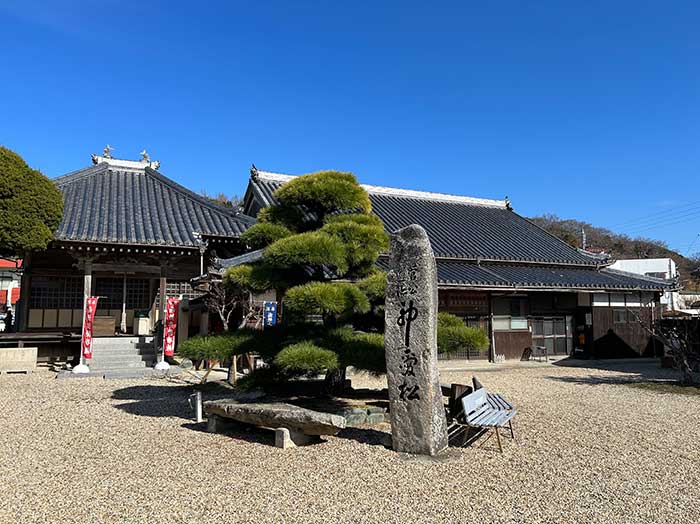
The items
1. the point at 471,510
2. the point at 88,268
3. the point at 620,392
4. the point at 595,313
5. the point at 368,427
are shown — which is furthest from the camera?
the point at 595,313

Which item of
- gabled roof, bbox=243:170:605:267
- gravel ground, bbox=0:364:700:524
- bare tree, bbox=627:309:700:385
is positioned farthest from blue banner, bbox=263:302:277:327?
bare tree, bbox=627:309:700:385

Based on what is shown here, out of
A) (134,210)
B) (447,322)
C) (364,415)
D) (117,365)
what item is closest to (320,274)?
(447,322)

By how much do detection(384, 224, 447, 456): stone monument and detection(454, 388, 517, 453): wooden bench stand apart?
1.25 ft

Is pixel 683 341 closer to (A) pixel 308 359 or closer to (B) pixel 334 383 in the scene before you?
(B) pixel 334 383

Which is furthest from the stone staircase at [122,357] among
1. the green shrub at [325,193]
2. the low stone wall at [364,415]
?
the low stone wall at [364,415]

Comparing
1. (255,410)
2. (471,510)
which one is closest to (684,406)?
Result: (471,510)

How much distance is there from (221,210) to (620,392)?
12268 mm

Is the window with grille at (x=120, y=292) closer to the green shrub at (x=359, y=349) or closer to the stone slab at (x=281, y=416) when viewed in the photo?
the stone slab at (x=281, y=416)

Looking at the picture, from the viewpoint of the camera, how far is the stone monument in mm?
5738

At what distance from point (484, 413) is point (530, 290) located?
10617mm

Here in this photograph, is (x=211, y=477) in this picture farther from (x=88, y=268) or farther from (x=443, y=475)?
(x=88, y=268)

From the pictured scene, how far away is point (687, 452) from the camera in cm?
611

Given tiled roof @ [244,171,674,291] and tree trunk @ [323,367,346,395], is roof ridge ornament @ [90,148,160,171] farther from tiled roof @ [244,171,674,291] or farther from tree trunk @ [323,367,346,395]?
tree trunk @ [323,367,346,395]

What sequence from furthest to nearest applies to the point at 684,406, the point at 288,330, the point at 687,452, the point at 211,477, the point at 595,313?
the point at 595,313 < the point at 684,406 < the point at 288,330 < the point at 687,452 < the point at 211,477
